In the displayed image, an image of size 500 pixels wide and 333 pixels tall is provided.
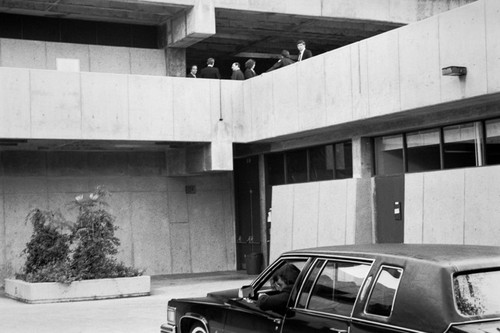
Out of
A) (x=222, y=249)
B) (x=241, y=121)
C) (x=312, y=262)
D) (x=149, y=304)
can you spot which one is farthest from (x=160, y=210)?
(x=312, y=262)

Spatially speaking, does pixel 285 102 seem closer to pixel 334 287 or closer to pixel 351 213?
pixel 351 213

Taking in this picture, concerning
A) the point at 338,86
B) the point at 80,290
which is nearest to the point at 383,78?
the point at 338,86

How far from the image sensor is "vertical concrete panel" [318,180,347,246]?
19.5 m

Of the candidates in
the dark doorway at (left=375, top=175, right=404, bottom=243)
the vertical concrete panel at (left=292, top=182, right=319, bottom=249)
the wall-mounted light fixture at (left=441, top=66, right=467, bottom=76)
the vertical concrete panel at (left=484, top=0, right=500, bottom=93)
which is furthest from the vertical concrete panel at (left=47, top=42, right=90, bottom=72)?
the vertical concrete panel at (left=484, top=0, right=500, bottom=93)

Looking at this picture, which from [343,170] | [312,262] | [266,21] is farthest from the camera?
[266,21]

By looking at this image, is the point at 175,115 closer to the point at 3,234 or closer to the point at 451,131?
Result: the point at 3,234

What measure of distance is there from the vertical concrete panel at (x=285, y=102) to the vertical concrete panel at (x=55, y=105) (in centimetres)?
504

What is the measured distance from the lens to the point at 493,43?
585 inches

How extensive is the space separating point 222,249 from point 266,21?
7426 mm

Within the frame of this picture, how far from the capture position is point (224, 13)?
2441 centimetres

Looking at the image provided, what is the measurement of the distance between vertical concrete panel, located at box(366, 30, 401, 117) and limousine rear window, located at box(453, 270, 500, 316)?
11745 millimetres

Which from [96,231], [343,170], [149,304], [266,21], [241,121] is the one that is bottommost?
[149,304]

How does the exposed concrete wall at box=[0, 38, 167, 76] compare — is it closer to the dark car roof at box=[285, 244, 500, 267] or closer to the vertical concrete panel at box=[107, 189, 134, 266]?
the vertical concrete panel at box=[107, 189, 134, 266]

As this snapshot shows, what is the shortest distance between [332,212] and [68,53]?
952 centimetres
